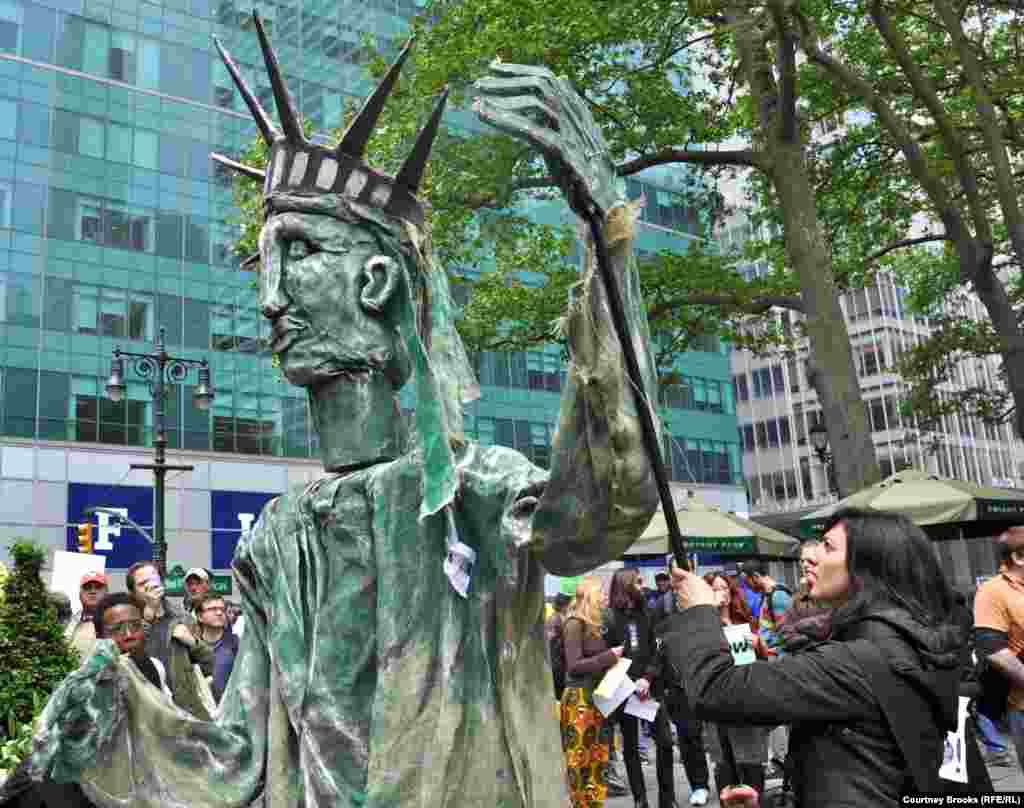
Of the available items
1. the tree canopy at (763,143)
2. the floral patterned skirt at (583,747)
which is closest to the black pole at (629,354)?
the floral patterned skirt at (583,747)

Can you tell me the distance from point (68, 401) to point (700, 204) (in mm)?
20607

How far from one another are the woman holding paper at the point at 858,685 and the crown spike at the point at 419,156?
1094 mm

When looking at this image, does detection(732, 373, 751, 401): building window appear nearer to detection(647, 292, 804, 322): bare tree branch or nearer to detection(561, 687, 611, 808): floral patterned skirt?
detection(647, 292, 804, 322): bare tree branch

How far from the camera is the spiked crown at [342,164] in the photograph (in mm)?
2367

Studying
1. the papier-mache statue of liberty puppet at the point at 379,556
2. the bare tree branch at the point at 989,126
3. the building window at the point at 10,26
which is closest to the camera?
the papier-mache statue of liberty puppet at the point at 379,556

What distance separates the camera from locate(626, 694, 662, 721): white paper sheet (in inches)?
299

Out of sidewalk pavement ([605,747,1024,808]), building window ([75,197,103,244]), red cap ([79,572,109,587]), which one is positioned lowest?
sidewalk pavement ([605,747,1024,808])

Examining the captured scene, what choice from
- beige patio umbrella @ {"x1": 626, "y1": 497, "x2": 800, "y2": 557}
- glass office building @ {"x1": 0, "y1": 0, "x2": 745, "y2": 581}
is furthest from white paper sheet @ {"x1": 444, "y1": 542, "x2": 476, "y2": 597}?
glass office building @ {"x1": 0, "y1": 0, "x2": 745, "y2": 581}

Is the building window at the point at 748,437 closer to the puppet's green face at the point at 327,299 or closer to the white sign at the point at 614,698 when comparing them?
the white sign at the point at 614,698

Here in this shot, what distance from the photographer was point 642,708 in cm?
764

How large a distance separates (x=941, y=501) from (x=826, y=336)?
3271 mm

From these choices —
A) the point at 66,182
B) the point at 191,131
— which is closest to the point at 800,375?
the point at 191,131

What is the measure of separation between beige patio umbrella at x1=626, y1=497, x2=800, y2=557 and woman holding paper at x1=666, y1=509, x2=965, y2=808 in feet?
27.3

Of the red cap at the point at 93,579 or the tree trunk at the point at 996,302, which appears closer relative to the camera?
the red cap at the point at 93,579
